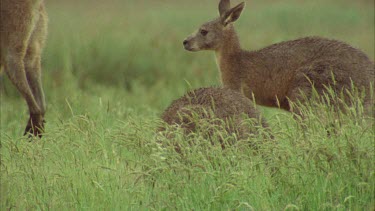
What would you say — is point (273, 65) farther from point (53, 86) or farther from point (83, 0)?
point (83, 0)

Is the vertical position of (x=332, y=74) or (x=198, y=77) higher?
(x=332, y=74)

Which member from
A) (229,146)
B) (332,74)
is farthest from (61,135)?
(332,74)

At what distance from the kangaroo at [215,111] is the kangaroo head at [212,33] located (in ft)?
6.65

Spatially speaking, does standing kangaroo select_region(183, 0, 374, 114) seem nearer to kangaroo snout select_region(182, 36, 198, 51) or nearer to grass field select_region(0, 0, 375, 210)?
kangaroo snout select_region(182, 36, 198, 51)

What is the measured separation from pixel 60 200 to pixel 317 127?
200 cm

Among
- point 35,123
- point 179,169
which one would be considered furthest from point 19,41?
point 179,169

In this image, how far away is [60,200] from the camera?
220 inches

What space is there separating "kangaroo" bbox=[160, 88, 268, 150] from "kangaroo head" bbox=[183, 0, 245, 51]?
6.65 feet

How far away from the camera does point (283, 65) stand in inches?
325

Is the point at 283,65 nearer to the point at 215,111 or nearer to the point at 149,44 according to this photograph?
the point at 215,111

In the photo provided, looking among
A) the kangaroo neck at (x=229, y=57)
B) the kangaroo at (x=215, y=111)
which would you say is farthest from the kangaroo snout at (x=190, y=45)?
the kangaroo at (x=215, y=111)

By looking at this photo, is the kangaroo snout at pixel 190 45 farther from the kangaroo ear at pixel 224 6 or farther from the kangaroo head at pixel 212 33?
the kangaroo ear at pixel 224 6

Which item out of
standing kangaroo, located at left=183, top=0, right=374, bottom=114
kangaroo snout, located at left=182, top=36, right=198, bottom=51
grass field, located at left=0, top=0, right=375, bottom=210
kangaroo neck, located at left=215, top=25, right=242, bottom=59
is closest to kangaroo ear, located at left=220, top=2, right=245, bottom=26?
standing kangaroo, located at left=183, top=0, right=374, bottom=114

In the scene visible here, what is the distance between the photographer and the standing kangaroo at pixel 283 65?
771cm
